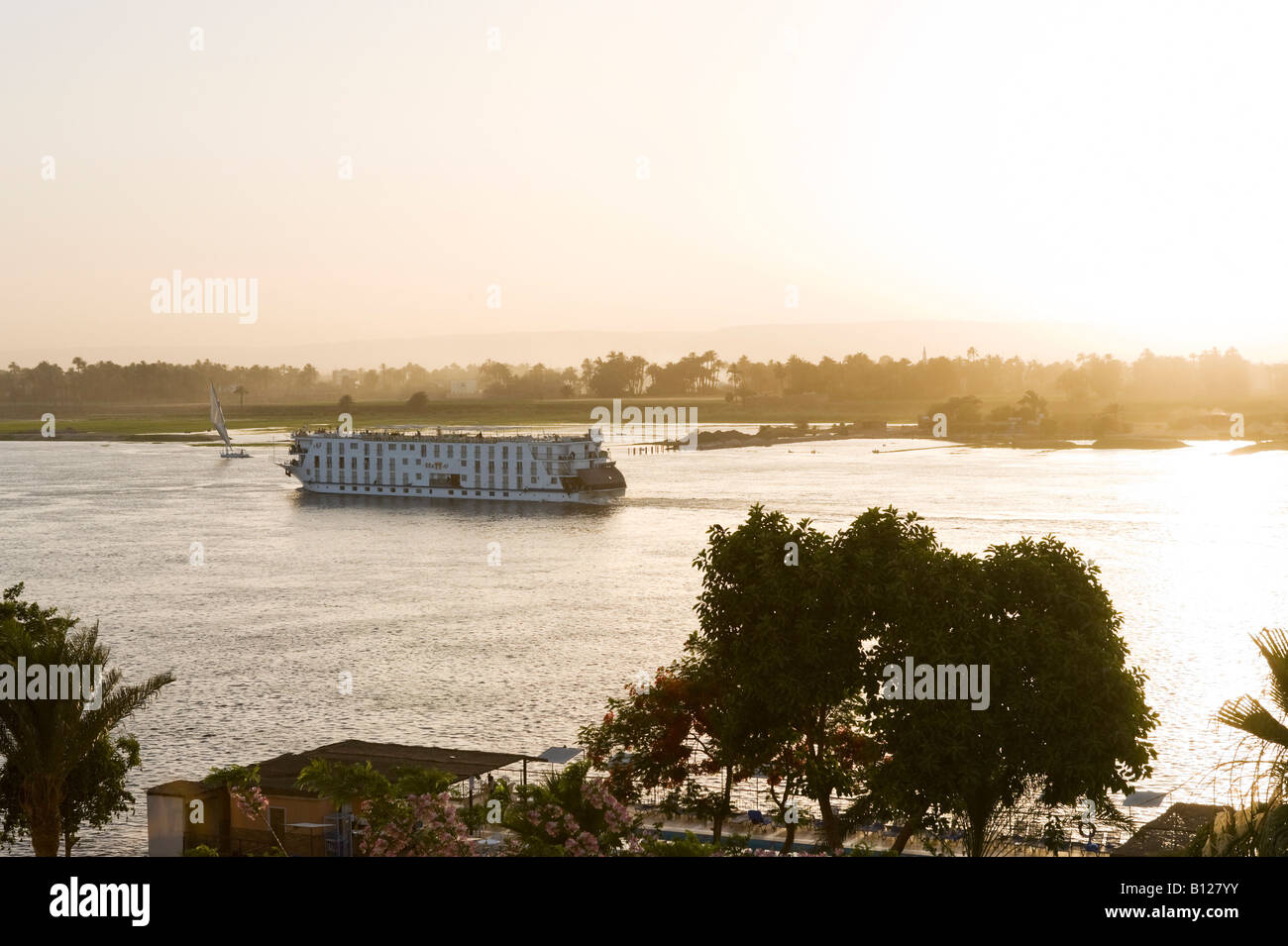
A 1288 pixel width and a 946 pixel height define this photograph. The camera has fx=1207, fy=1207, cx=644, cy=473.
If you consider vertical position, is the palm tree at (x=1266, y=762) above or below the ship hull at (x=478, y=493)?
above

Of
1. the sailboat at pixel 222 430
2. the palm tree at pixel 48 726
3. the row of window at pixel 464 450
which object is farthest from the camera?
the sailboat at pixel 222 430

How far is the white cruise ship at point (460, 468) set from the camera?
346ft

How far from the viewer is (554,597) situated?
192ft

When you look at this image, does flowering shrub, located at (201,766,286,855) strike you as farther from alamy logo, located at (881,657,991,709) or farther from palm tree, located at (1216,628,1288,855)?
palm tree, located at (1216,628,1288,855)

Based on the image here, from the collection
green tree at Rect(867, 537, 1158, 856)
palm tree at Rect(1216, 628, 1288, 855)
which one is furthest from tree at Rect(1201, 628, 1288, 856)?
green tree at Rect(867, 537, 1158, 856)

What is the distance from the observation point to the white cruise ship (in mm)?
105438

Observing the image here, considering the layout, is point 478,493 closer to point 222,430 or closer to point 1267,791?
point 222,430

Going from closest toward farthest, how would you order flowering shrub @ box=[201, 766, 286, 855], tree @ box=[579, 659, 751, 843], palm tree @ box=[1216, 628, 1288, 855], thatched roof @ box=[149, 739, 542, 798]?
palm tree @ box=[1216, 628, 1288, 855]
flowering shrub @ box=[201, 766, 286, 855]
tree @ box=[579, 659, 751, 843]
thatched roof @ box=[149, 739, 542, 798]

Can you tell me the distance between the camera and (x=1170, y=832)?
20.1 meters

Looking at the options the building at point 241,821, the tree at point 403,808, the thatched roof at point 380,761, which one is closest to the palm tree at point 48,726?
the building at point 241,821
